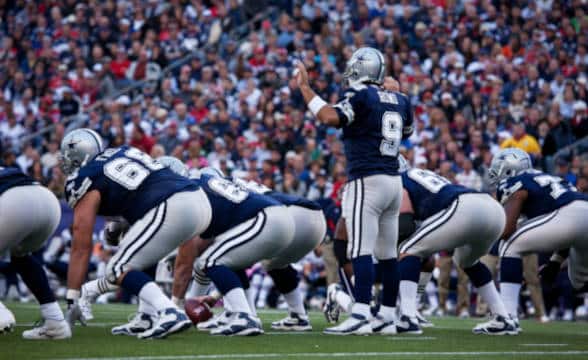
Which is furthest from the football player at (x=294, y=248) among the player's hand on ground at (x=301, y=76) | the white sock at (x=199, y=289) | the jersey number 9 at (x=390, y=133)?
the player's hand on ground at (x=301, y=76)

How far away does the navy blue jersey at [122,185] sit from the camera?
7.19 meters

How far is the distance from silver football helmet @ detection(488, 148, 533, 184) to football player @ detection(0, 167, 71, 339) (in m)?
4.02

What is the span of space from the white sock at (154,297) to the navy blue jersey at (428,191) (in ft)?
8.57

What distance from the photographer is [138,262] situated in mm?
7211

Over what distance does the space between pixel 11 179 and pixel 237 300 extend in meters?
1.83

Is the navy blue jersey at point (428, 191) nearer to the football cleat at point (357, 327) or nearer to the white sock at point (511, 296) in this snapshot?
the white sock at point (511, 296)

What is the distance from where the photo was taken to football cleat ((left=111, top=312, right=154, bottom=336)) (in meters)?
8.02

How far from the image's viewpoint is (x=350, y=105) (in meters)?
8.00

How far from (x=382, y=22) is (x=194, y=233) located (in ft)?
42.5

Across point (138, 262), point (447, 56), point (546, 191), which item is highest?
point (447, 56)

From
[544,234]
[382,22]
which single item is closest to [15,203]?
[544,234]

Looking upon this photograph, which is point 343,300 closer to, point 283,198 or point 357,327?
point 283,198

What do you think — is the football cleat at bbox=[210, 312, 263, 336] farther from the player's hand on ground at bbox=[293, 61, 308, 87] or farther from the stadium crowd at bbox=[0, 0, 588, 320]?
the stadium crowd at bbox=[0, 0, 588, 320]

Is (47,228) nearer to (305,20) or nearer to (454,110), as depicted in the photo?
(454,110)
